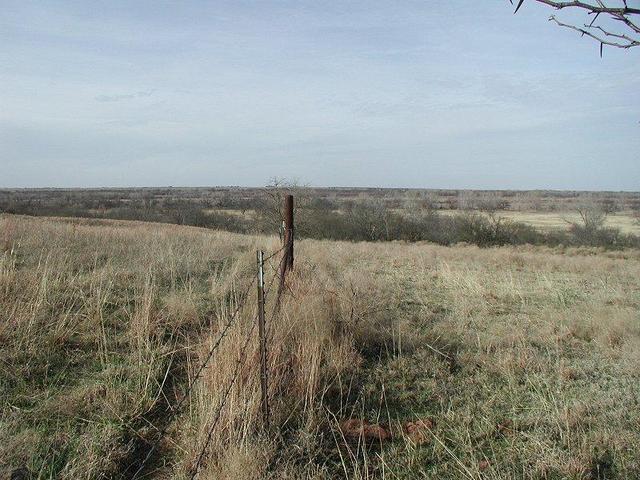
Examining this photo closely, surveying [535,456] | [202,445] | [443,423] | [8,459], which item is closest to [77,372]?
[8,459]

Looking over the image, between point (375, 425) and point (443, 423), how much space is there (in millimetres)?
571

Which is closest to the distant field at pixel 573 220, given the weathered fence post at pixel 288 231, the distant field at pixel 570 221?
the distant field at pixel 570 221

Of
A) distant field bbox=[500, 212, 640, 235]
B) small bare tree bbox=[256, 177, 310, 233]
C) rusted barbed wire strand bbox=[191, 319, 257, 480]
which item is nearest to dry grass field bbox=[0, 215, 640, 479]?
rusted barbed wire strand bbox=[191, 319, 257, 480]

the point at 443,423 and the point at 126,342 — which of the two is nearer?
→ the point at 443,423

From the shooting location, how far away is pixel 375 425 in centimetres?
342

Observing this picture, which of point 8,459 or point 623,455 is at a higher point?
point 8,459

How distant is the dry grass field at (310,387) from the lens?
9.52ft

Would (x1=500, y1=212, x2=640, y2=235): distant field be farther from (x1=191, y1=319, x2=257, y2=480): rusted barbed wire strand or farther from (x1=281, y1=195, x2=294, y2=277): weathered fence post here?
(x1=191, y1=319, x2=257, y2=480): rusted barbed wire strand

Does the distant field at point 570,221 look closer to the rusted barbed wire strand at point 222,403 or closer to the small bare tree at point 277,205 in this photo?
the small bare tree at point 277,205

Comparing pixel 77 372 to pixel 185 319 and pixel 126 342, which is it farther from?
pixel 185 319

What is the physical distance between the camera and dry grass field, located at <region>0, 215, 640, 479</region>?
2902 mm

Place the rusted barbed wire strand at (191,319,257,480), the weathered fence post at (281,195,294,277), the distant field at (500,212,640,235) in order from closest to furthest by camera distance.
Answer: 1. the rusted barbed wire strand at (191,319,257,480)
2. the weathered fence post at (281,195,294,277)
3. the distant field at (500,212,640,235)

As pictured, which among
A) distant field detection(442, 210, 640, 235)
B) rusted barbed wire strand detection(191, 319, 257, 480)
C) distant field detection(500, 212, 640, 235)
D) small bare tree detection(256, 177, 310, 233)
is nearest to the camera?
rusted barbed wire strand detection(191, 319, 257, 480)

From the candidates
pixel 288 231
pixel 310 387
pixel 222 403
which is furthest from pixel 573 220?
pixel 222 403
